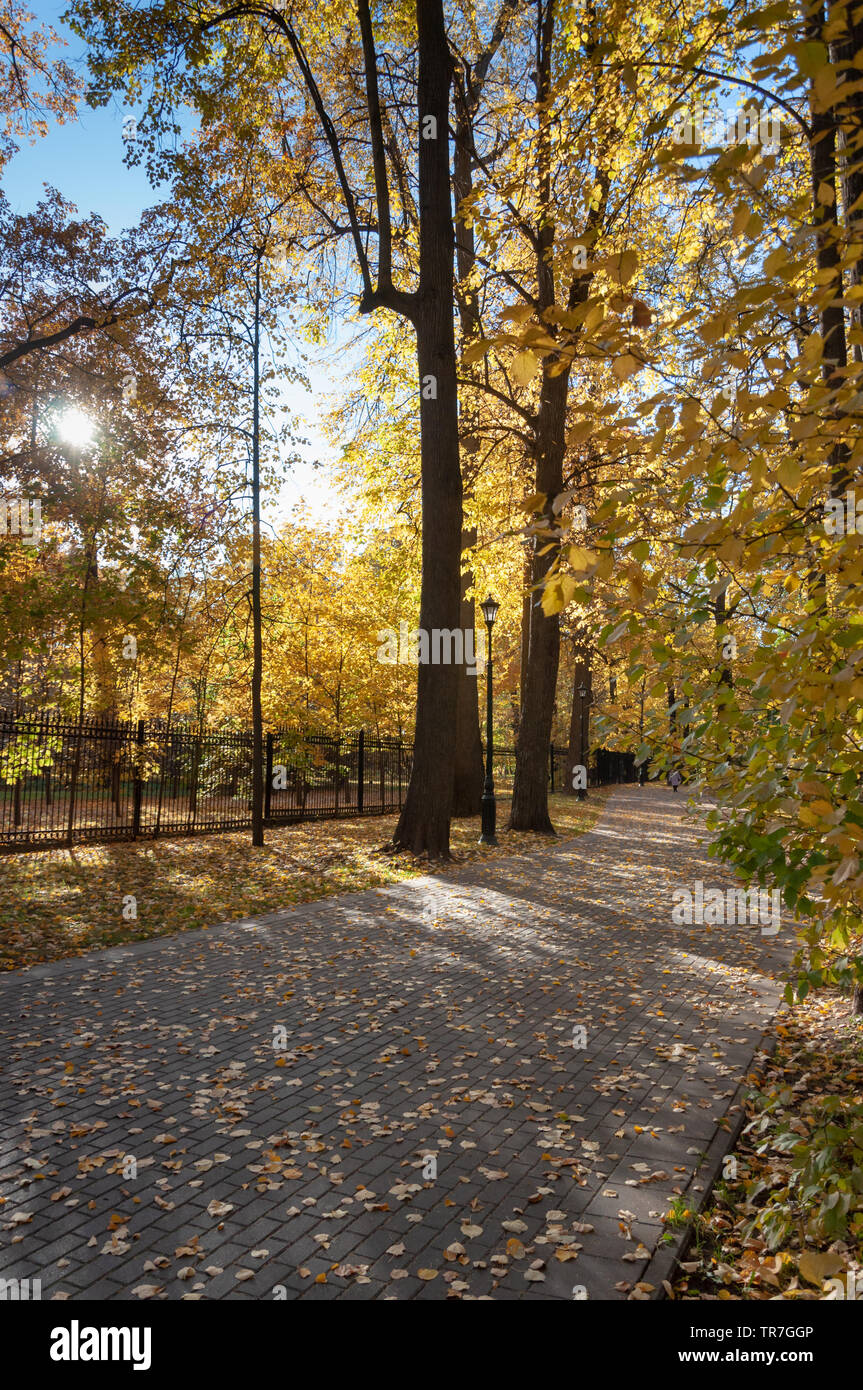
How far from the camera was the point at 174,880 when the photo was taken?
11.4 meters

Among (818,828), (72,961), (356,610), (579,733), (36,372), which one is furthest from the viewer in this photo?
(579,733)

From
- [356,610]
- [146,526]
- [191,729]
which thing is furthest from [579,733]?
[146,526]

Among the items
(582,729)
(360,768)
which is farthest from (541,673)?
(582,729)

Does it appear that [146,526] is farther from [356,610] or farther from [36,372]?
[356,610]

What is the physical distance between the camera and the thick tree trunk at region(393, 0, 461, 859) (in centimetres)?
1288

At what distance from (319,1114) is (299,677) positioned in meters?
17.1

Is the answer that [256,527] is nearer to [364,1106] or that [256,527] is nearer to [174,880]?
[174,880]

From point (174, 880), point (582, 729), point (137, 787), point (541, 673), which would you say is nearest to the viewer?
point (174, 880)

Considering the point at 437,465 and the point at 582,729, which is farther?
the point at 582,729

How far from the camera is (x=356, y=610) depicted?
2261cm

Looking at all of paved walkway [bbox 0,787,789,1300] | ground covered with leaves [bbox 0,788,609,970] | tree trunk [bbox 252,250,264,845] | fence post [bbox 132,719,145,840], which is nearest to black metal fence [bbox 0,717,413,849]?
fence post [bbox 132,719,145,840]

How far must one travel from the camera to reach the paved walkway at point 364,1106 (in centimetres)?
322

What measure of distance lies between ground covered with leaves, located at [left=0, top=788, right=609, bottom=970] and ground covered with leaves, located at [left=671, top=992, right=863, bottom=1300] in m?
6.08

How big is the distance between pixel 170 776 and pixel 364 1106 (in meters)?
13.9
